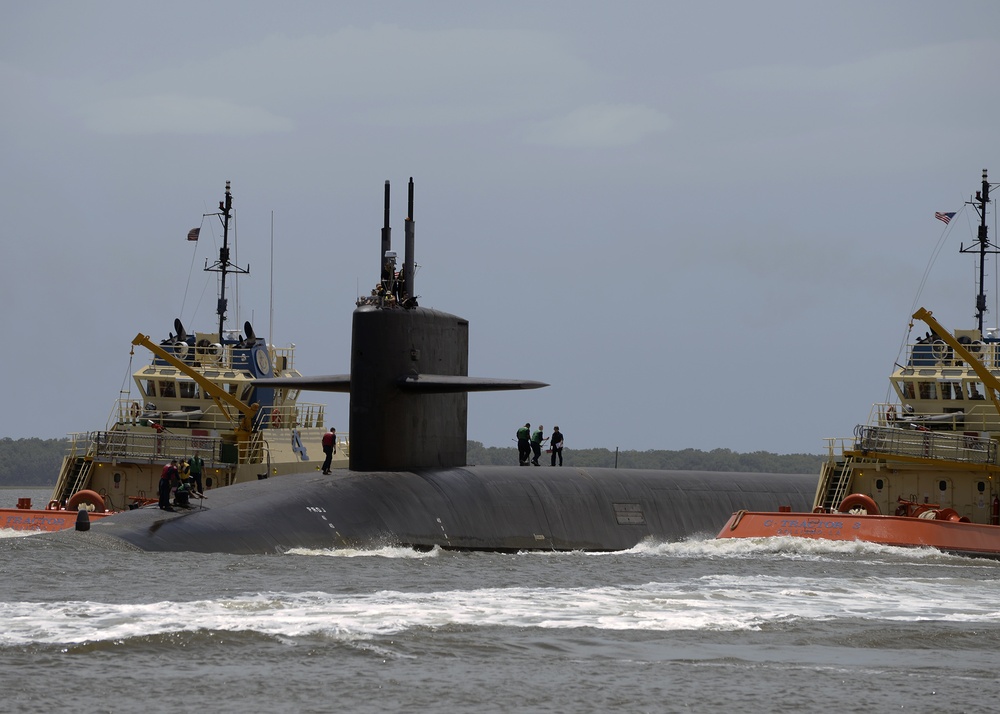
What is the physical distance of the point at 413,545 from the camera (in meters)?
23.1

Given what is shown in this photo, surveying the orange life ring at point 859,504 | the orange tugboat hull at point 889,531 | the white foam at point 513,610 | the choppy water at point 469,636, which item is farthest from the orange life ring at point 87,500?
the orange life ring at point 859,504

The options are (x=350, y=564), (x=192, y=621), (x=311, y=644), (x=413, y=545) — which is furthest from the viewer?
(x=413, y=545)

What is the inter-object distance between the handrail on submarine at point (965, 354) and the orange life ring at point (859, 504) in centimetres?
319

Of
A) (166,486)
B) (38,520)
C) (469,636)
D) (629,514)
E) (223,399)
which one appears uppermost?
(223,399)

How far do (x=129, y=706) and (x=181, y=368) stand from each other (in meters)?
20.3

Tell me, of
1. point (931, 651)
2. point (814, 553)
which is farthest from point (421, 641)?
point (814, 553)

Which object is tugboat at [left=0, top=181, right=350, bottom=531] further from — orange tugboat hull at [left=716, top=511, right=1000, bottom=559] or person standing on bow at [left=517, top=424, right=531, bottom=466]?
orange tugboat hull at [left=716, top=511, right=1000, bottom=559]

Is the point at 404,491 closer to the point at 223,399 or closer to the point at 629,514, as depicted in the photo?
the point at 629,514

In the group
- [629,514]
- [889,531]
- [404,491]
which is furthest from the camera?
[629,514]

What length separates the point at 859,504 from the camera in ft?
87.4

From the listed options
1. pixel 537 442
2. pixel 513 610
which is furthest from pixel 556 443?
pixel 513 610

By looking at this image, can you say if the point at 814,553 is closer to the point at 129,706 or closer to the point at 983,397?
the point at 983,397

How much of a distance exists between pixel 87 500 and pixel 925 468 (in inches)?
609

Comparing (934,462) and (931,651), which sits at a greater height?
(934,462)
